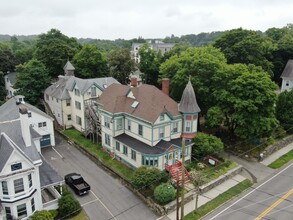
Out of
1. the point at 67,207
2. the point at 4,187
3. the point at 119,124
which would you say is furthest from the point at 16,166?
the point at 119,124

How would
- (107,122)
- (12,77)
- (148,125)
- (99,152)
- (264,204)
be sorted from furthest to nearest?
(12,77) < (99,152) < (107,122) < (148,125) < (264,204)

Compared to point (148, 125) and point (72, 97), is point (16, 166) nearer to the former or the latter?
point (148, 125)

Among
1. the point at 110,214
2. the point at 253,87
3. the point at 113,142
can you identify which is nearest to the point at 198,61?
the point at 253,87

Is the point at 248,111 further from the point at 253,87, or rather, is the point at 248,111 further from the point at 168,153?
the point at 168,153

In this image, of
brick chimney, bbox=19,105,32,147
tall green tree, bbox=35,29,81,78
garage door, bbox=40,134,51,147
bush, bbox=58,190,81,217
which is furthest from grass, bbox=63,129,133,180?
tall green tree, bbox=35,29,81,78

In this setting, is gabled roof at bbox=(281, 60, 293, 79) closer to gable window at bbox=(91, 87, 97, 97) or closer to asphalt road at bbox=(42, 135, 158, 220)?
gable window at bbox=(91, 87, 97, 97)

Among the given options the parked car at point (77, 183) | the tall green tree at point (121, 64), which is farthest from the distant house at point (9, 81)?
the parked car at point (77, 183)

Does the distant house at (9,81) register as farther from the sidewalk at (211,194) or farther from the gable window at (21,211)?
the sidewalk at (211,194)
